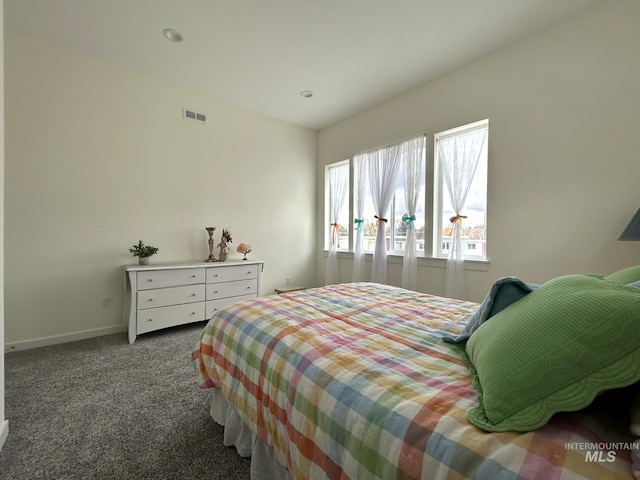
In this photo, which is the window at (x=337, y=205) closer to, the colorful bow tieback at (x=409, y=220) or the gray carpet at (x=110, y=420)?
the colorful bow tieback at (x=409, y=220)

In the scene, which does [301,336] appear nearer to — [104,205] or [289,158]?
[104,205]

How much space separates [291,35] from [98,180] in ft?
8.24

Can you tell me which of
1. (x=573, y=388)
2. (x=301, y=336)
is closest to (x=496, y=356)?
(x=573, y=388)

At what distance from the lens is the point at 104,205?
9.89 ft

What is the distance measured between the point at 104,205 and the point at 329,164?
10.2 ft

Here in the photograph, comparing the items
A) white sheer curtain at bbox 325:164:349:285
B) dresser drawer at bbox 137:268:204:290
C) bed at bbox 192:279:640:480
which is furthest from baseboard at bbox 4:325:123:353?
white sheer curtain at bbox 325:164:349:285

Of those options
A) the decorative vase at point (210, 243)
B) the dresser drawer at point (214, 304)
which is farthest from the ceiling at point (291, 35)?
the dresser drawer at point (214, 304)

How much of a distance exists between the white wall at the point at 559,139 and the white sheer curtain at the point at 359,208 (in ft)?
3.90

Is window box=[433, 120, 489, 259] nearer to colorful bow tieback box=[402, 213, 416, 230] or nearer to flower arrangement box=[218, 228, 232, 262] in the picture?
colorful bow tieback box=[402, 213, 416, 230]

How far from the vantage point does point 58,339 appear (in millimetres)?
2779

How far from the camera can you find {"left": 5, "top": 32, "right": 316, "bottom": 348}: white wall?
2627mm

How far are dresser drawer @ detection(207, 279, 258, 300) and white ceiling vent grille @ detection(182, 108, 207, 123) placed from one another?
214 centimetres

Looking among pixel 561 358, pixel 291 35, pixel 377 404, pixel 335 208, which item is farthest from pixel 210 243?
pixel 561 358

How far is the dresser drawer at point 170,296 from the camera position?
2.85 m
